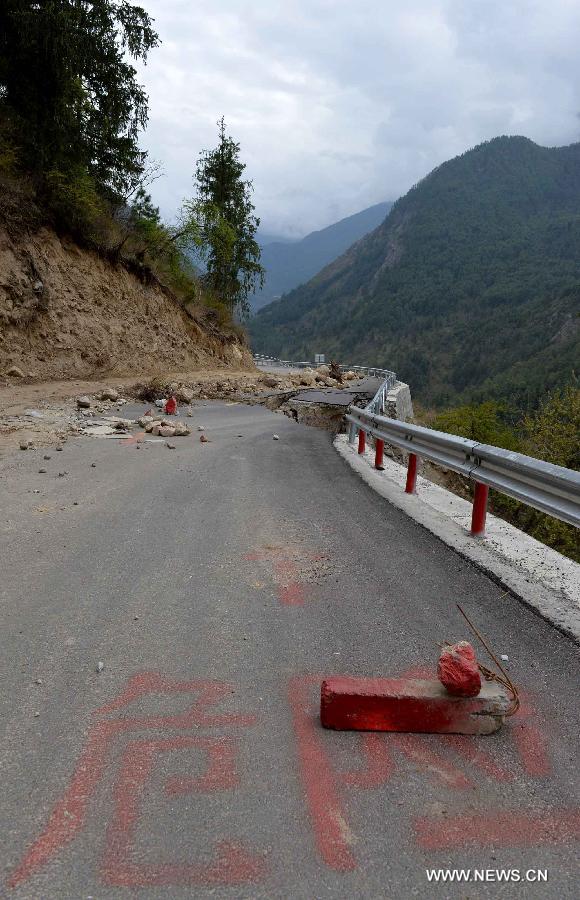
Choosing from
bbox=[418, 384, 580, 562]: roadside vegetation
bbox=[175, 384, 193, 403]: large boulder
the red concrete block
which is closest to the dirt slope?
bbox=[175, 384, 193, 403]: large boulder

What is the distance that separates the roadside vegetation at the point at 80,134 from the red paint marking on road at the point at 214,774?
18165 mm

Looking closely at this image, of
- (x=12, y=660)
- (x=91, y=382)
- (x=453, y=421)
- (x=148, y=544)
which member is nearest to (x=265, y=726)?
(x=12, y=660)

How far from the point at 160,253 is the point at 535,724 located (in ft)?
82.4

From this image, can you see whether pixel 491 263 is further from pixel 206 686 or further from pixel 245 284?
pixel 206 686

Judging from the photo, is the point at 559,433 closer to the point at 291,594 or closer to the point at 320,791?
the point at 291,594

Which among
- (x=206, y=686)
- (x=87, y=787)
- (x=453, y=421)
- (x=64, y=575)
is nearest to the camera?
(x=87, y=787)

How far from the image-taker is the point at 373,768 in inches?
86.5

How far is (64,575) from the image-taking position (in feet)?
13.1

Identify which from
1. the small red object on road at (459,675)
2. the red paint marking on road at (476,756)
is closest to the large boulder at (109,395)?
the small red object on road at (459,675)

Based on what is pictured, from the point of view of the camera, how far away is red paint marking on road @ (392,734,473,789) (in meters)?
2.16

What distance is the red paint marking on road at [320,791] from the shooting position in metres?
1.82

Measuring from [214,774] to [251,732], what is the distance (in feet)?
0.89

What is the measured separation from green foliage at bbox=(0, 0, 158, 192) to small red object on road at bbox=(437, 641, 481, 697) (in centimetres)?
1933

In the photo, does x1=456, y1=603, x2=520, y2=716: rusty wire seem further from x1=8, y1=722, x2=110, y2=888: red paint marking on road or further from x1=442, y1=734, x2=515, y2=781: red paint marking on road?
x1=8, y1=722, x2=110, y2=888: red paint marking on road
